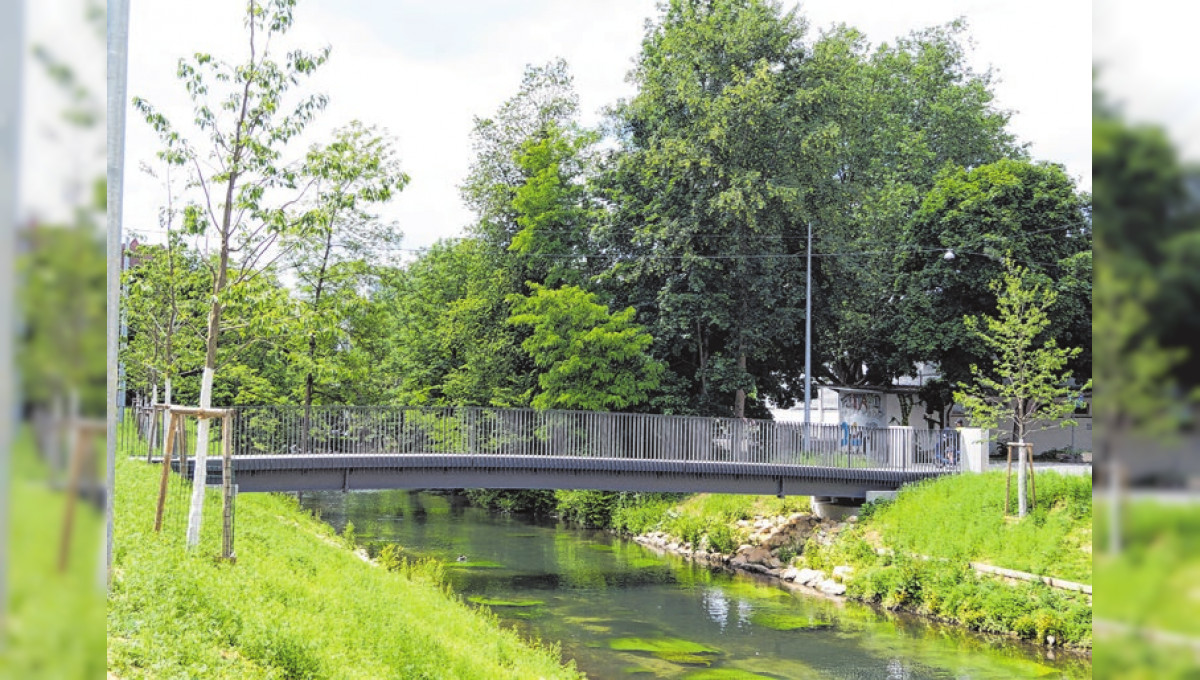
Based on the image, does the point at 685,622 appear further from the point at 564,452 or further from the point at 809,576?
the point at 564,452

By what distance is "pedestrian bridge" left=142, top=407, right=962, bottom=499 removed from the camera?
2306cm

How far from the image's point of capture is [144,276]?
14266 millimetres

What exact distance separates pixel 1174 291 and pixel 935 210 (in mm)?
36079

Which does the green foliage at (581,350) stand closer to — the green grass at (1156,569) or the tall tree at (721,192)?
the tall tree at (721,192)

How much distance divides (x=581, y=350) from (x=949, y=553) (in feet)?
40.5

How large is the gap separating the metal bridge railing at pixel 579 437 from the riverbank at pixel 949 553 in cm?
170

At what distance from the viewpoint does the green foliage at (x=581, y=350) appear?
99.3 ft

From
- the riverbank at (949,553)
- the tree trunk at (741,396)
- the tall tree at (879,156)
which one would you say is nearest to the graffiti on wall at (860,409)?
the tall tree at (879,156)

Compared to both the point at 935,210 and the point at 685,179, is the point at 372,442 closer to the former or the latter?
the point at 685,179

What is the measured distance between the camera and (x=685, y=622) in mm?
20188

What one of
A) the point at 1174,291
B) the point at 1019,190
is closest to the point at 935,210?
the point at 1019,190

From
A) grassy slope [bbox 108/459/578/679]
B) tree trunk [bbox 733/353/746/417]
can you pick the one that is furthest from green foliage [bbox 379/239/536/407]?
grassy slope [bbox 108/459/578/679]

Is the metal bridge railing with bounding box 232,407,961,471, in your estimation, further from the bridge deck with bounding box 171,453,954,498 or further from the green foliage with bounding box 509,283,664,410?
the green foliage with bounding box 509,283,664,410

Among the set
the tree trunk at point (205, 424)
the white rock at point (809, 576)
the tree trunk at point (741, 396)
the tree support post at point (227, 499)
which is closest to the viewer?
the tree support post at point (227, 499)
